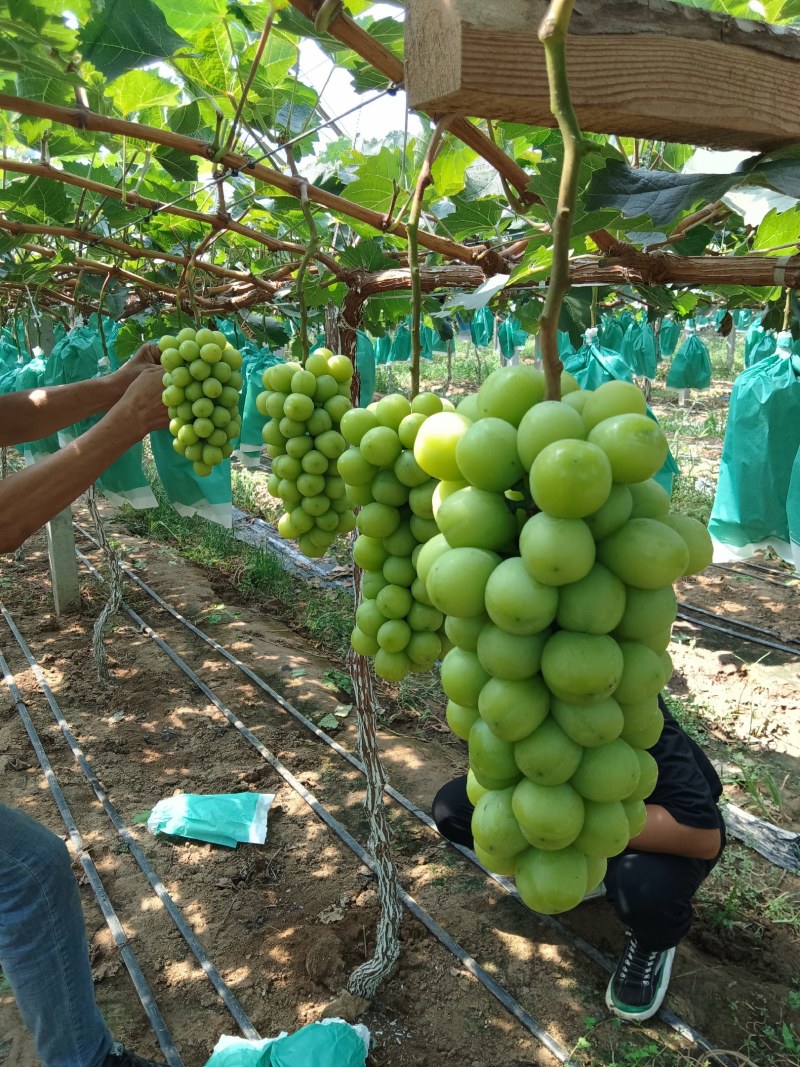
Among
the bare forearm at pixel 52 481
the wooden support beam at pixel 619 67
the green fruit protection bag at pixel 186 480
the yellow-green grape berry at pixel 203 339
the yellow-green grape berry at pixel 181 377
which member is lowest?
the green fruit protection bag at pixel 186 480

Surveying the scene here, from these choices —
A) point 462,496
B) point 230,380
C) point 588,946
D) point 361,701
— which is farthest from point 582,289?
point 588,946

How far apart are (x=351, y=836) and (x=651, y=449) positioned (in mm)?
3154

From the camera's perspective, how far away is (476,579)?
0.72m

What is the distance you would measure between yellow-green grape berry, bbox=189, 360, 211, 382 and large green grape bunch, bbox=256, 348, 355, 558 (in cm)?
59

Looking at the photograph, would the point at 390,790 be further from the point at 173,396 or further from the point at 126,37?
the point at 126,37

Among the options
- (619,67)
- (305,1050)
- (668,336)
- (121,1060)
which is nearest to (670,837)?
(305,1050)

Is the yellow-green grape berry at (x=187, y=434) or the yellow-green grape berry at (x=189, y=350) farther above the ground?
the yellow-green grape berry at (x=189, y=350)

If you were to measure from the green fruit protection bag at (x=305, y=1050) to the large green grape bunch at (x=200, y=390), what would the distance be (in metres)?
1.69

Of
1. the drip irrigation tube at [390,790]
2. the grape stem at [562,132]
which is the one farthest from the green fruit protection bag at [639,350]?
the grape stem at [562,132]

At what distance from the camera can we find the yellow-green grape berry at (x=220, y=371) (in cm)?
217

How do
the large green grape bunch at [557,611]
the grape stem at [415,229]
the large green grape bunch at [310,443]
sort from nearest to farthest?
the large green grape bunch at [557,611] → the grape stem at [415,229] → the large green grape bunch at [310,443]

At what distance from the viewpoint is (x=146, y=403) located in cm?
225

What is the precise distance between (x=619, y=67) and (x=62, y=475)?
1.68 metres

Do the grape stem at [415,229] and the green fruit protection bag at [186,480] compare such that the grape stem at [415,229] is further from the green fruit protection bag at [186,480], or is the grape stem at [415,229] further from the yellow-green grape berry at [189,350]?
the green fruit protection bag at [186,480]
